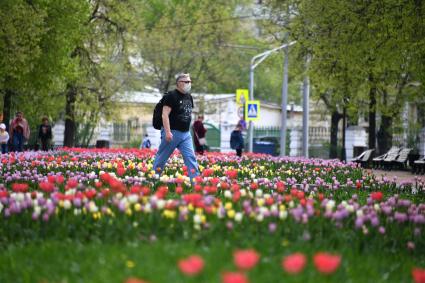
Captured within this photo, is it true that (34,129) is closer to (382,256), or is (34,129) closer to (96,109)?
(96,109)

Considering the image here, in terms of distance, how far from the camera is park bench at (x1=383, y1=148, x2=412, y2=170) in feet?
114

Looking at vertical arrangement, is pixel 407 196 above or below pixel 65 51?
below

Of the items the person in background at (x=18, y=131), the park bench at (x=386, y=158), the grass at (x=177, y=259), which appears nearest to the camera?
the grass at (x=177, y=259)

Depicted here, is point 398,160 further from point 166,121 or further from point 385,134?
point 166,121

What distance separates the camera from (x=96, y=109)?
44469 millimetres

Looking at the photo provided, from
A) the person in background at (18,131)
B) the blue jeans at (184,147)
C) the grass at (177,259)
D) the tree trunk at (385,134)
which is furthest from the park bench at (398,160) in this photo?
the grass at (177,259)

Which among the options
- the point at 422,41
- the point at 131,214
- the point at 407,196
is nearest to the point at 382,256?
the point at 131,214

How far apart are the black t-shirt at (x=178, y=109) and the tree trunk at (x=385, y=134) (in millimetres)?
27966

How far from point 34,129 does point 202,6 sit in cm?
1803

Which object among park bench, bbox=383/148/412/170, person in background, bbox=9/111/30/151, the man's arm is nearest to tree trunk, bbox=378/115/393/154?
park bench, bbox=383/148/412/170

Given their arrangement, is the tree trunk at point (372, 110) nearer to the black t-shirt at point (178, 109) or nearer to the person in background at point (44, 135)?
the person in background at point (44, 135)

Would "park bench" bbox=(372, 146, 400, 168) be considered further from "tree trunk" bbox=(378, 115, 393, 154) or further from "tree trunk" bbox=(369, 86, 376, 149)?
"tree trunk" bbox=(378, 115, 393, 154)

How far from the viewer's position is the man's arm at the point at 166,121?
15266mm

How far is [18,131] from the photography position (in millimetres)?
33875
